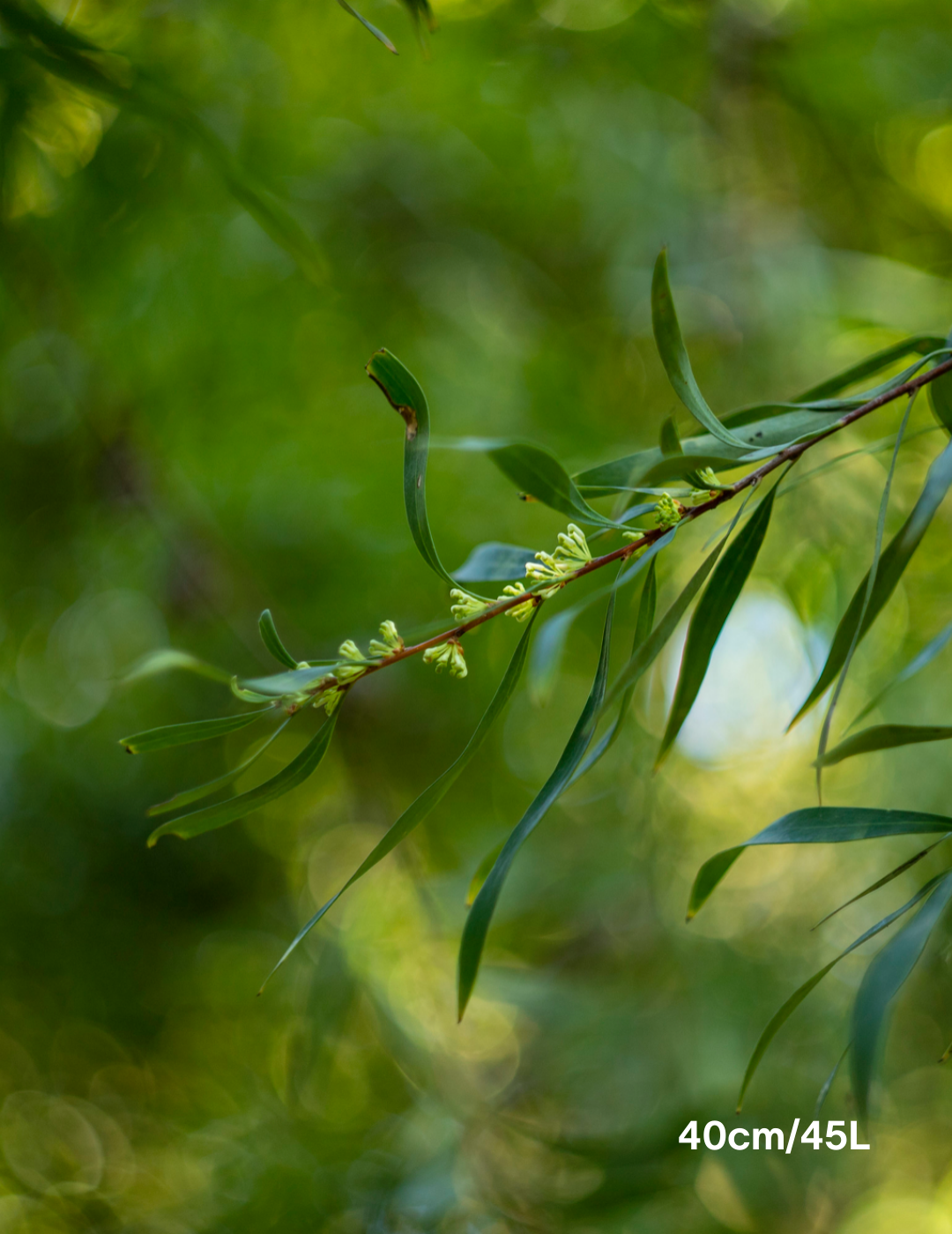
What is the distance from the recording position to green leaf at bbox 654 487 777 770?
10.6 inches

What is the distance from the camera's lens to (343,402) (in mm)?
1166

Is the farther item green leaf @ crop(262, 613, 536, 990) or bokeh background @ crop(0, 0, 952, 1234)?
bokeh background @ crop(0, 0, 952, 1234)

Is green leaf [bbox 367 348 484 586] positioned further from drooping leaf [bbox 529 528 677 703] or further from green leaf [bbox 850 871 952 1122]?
green leaf [bbox 850 871 952 1122]

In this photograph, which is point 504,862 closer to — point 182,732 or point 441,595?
point 182,732

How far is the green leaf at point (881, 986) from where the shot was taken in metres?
0.21

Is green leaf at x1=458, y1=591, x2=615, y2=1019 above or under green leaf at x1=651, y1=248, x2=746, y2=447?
under

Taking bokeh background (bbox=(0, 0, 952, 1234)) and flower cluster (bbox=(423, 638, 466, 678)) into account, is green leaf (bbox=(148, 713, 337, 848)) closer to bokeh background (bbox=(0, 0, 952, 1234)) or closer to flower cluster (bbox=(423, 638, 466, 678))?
flower cluster (bbox=(423, 638, 466, 678))

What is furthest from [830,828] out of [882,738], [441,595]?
[441,595]

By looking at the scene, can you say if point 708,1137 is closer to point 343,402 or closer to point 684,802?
point 684,802

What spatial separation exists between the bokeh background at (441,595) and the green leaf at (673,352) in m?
0.61

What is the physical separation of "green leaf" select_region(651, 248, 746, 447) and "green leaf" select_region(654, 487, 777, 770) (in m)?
0.04

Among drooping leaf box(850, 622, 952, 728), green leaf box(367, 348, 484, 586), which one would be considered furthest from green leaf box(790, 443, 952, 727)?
green leaf box(367, 348, 484, 586)

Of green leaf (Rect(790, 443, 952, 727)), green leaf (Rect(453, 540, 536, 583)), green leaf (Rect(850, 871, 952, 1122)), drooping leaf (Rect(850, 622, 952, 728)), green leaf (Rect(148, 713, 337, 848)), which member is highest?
green leaf (Rect(453, 540, 536, 583))

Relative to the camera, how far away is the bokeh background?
2.96 ft
